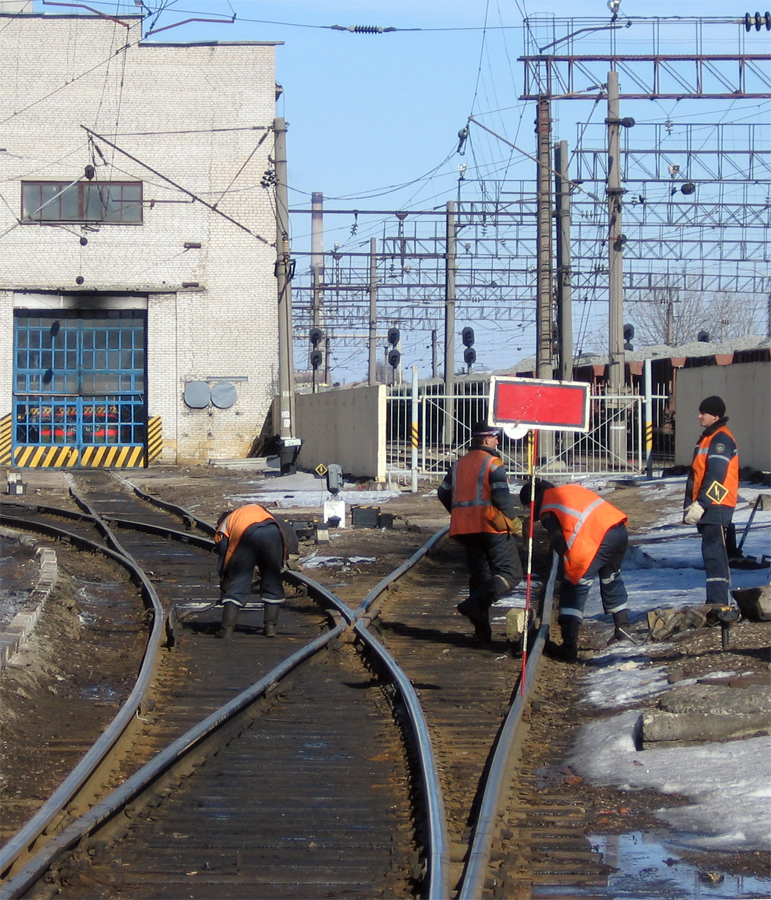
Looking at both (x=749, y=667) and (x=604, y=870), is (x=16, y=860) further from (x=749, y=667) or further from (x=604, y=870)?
(x=749, y=667)

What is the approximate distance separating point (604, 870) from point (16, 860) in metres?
2.45

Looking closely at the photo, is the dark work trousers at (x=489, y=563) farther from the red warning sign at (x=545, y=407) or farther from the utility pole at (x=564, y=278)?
the utility pole at (x=564, y=278)

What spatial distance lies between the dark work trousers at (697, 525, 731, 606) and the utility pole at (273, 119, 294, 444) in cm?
2164

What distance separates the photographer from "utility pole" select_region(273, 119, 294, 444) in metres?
31.0

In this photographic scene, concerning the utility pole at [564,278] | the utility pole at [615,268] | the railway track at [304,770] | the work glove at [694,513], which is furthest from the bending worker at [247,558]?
the utility pole at [615,268]

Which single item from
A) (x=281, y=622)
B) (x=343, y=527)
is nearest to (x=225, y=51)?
(x=343, y=527)

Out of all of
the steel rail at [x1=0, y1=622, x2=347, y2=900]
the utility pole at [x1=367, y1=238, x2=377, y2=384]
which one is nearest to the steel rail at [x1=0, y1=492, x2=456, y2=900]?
the steel rail at [x1=0, y1=622, x2=347, y2=900]

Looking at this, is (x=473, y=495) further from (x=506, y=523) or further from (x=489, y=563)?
(x=489, y=563)

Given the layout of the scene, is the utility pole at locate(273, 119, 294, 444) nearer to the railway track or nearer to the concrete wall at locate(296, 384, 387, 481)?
the concrete wall at locate(296, 384, 387, 481)

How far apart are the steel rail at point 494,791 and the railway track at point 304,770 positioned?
0.01 m

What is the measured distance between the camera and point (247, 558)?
995 centimetres

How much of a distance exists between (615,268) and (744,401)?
6.74 metres

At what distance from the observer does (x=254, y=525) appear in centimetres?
989

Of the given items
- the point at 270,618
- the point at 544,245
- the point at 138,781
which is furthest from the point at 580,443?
the point at 138,781
